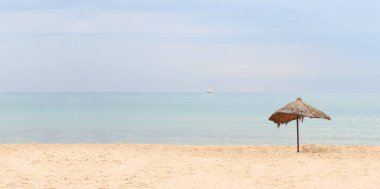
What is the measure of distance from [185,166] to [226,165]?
4.80ft

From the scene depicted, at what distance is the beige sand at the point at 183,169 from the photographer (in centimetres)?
1462

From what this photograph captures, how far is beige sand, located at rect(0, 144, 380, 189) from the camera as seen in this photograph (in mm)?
14625

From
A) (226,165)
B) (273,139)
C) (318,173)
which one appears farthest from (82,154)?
(273,139)

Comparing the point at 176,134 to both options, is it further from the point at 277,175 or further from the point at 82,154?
the point at 277,175

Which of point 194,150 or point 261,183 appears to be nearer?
point 261,183

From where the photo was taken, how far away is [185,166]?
57.0 feet

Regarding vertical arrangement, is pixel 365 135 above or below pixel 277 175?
above

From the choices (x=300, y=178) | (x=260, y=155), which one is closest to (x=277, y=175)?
(x=300, y=178)

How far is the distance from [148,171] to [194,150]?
7.06 metres

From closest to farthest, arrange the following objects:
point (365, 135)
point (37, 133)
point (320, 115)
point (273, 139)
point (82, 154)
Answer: point (82, 154) < point (320, 115) < point (273, 139) < point (365, 135) < point (37, 133)

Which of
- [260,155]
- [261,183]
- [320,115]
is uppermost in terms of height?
[320,115]

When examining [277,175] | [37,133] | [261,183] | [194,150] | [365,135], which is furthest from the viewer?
[37,133]

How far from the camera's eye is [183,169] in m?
16.7

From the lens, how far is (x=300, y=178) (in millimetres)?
15469
